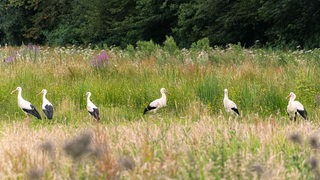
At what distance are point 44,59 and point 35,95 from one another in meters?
3.35

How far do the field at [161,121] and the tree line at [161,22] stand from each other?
482 inches

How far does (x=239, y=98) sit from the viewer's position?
9953mm

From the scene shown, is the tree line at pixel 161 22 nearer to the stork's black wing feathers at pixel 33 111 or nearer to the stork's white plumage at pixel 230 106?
the stork's white plumage at pixel 230 106

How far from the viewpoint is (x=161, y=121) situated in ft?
21.5

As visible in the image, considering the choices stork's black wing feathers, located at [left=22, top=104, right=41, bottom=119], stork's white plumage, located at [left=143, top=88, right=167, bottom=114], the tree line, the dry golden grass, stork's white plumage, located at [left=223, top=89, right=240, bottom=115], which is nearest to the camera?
the dry golden grass

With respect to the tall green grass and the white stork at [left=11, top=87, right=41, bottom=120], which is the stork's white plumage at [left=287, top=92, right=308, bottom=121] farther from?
the white stork at [left=11, top=87, right=41, bottom=120]

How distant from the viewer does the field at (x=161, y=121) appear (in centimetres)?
414

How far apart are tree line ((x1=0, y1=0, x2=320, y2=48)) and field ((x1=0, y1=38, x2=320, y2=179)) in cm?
1223

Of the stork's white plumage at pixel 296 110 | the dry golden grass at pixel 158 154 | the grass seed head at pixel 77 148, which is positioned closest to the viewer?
the grass seed head at pixel 77 148

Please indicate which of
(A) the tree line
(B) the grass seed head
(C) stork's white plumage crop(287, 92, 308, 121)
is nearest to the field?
(B) the grass seed head

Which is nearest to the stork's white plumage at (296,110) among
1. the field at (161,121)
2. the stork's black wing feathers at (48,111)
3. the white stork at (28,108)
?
the field at (161,121)

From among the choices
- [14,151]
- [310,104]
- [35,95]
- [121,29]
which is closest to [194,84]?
[310,104]

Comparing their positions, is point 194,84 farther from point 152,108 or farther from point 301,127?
point 301,127

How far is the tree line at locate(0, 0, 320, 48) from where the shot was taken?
2792cm
